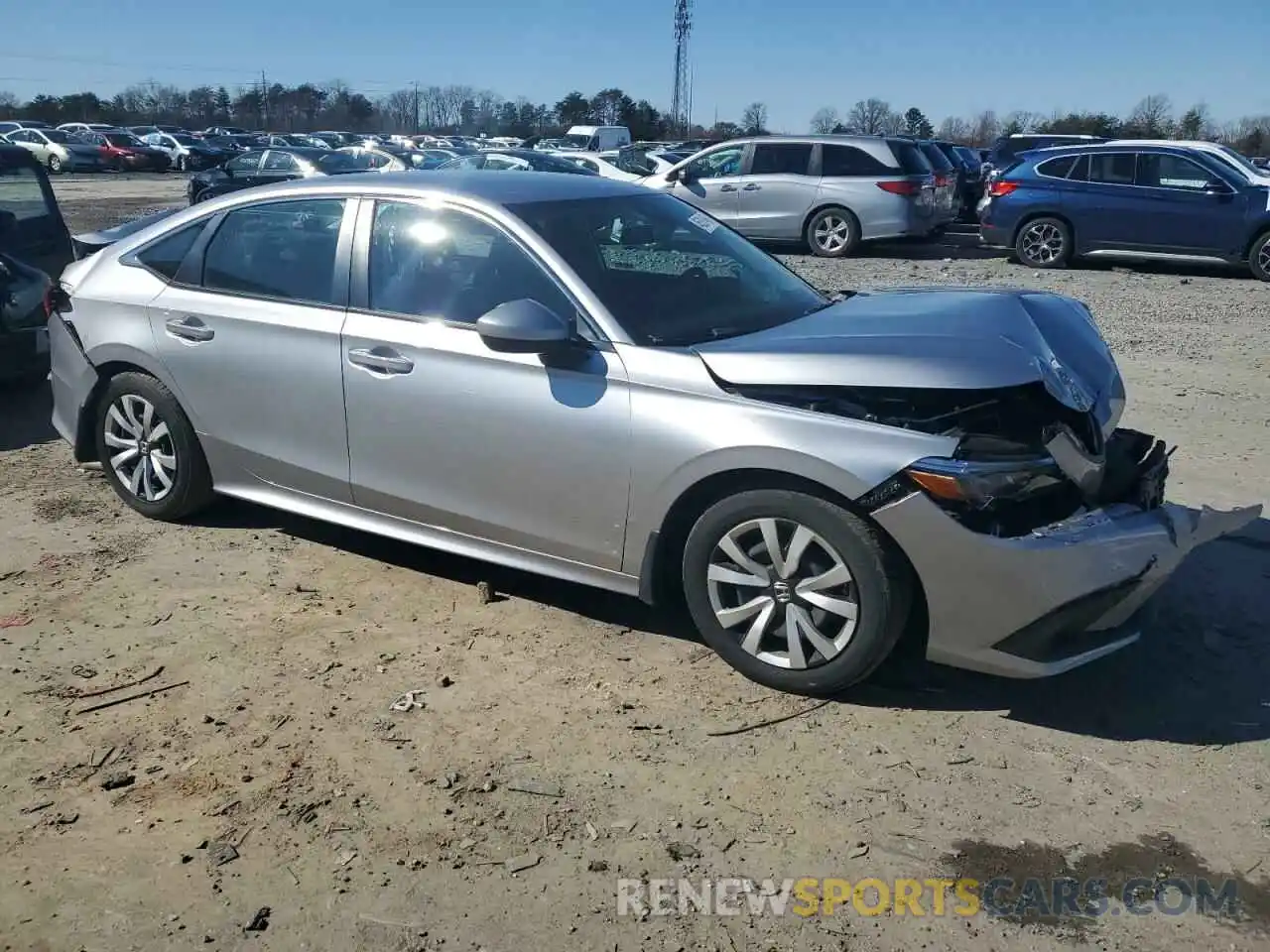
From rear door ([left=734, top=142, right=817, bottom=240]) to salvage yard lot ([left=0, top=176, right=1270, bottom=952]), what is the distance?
474 inches

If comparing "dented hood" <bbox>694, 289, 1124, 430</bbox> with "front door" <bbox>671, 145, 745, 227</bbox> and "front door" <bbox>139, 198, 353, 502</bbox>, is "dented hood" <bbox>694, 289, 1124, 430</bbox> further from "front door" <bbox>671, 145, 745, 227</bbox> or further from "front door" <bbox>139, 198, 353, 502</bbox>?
"front door" <bbox>671, 145, 745, 227</bbox>

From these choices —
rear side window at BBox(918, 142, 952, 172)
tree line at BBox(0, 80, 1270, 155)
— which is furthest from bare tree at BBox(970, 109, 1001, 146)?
rear side window at BBox(918, 142, 952, 172)

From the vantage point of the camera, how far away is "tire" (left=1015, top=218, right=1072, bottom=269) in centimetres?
1518

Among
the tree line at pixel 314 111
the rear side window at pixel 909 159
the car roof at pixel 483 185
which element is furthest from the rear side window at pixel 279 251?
the tree line at pixel 314 111

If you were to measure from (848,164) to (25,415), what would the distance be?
11.9 m

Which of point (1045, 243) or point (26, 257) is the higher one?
point (26, 257)

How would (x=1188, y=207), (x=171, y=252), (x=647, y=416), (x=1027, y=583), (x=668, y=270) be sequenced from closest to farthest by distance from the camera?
(x=1027, y=583)
(x=647, y=416)
(x=668, y=270)
(x=171, y=252)
(x=1188, y=207)

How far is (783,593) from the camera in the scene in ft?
12.6

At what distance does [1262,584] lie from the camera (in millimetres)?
4820

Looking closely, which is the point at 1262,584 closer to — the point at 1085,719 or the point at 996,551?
the point at 1085,719

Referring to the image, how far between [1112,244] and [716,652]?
12.8m

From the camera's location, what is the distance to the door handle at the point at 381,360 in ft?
14.6

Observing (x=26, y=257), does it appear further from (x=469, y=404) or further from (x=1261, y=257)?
(x=1261, y=257)

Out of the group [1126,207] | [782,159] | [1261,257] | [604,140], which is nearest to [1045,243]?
[1126,207]
